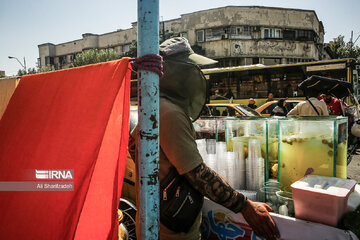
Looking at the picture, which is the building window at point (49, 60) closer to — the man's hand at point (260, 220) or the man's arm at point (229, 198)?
the man's arm at point (229, 198)

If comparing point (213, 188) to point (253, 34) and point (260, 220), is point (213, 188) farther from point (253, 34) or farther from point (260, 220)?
point (253, 34)

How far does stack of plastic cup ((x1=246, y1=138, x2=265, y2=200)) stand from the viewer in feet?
6.73

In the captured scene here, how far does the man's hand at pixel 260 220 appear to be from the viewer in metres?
1.49

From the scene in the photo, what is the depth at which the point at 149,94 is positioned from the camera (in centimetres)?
115

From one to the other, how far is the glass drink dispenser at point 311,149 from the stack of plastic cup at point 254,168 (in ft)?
0.49

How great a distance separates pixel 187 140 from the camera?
137 cm

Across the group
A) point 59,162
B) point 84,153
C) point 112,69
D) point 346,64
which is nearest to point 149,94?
point 112,69

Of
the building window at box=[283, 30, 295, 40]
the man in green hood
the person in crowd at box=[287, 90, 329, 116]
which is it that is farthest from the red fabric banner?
the building window at box=[283, 30, 295, 40]

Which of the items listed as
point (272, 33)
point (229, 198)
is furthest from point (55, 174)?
point (272, 33)

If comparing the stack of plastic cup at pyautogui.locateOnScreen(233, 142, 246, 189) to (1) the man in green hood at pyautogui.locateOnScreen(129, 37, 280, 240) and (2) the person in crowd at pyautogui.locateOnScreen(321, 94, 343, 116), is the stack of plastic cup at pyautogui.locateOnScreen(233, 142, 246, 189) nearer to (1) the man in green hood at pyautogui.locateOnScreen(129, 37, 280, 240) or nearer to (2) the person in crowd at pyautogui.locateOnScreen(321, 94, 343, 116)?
(1) the man in green hood at pyautogui.locateOnScreen(129, 37, 280, 240)

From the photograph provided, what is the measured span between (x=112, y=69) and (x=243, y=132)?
157 cm

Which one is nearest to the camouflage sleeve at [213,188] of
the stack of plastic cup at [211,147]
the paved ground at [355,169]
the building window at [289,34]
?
the stack of plastic cup at [211,147]

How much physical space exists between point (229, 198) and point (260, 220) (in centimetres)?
25

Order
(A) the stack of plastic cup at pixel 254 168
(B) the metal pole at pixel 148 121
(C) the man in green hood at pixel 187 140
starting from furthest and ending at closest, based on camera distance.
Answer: (A) the stack of plastic cup at pixel 254 168, (C) the man in green hood at pixel 187 140, (B) the metal pole at pixel 148 121
